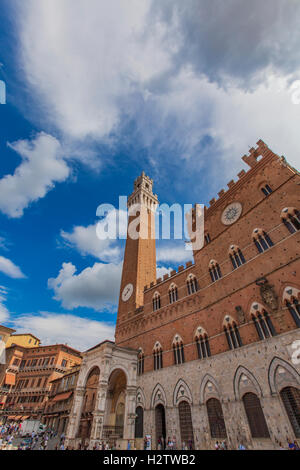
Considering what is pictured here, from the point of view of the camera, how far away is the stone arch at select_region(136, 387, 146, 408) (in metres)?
20.4

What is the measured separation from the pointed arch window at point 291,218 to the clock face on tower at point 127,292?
808 inches

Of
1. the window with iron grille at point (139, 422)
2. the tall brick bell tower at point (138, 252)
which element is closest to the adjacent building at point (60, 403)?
the tall brick bell tower at point (138, 252)

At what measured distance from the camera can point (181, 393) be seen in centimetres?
1784

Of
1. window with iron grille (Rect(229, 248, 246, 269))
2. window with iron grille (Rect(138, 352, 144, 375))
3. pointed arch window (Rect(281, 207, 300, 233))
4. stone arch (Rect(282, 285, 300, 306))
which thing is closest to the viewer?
stone arch (Rect(282, 285, 300, 306))

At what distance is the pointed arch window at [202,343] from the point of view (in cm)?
1768

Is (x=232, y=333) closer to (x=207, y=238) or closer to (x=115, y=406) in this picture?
(x=207, y=238)

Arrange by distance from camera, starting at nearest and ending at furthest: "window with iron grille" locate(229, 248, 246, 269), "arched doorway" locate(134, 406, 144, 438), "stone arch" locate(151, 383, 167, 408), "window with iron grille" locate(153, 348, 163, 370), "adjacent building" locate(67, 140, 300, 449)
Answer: "adjacent building" locate(67, 140, 300, 449) → "window with iron grille" locate(229, 248, 246, 269) → "stone arch" locate(151, 383, 167, 408) → "arched doorway" locate(134, 406, 144, 438) → "window with iron grille" locate(153, 348, 163, 370)

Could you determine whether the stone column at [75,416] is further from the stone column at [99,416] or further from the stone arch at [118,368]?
the stone column at [99,416]

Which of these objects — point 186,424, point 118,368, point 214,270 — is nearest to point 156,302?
point 118,368

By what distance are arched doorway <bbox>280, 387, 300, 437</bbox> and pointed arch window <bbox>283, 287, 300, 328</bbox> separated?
11.5 ft

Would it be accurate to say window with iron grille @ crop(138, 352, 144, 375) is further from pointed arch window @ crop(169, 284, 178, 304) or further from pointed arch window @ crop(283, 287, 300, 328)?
pointed arch window @ crop(283, 287, 300, 328)

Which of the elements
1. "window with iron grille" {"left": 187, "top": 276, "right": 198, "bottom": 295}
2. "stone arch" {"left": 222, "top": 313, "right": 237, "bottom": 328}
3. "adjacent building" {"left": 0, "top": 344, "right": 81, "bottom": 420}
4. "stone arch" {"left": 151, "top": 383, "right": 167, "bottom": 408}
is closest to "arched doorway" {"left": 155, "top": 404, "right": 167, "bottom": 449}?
"stone arch" {"left": 151, "top": 383, "right": 167, "bottom": 408}

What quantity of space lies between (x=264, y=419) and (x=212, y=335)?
578 cm

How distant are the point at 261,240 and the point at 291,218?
2548 millimetres
